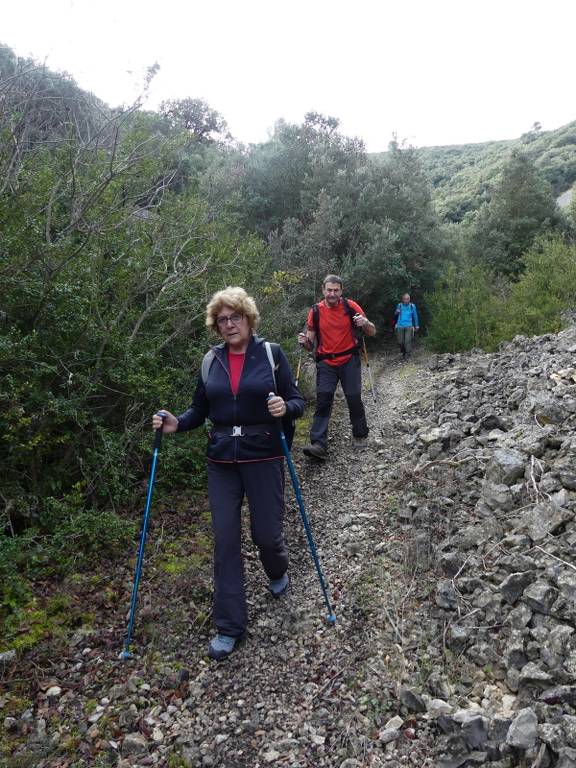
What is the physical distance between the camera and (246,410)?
12.2 ft

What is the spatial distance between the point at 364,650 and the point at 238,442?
1.73 metres

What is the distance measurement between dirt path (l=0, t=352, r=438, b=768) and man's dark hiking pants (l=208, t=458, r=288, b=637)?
32 centimetres

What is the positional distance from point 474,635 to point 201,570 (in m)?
2.38

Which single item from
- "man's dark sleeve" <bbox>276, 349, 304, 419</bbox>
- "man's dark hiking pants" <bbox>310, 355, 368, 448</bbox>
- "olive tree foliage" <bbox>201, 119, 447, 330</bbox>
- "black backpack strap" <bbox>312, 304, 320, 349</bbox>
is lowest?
"man's dark hiking pants" <bbox>310, 355, 368, 448</bbox>

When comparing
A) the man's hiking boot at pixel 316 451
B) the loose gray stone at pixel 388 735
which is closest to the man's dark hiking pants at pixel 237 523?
the loose gray stone at pixel 388 735

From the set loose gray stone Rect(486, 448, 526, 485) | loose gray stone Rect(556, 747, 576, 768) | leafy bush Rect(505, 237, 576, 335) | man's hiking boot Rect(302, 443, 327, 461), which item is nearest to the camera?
loose gray stone Rect(556, 747, 576, 768)

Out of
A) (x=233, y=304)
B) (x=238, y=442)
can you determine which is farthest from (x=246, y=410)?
(x=233, y=304)

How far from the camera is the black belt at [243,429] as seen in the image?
12.1 ft

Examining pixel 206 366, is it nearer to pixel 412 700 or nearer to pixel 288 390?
pixel 288 390

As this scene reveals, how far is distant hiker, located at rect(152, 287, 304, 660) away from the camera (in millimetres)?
3627

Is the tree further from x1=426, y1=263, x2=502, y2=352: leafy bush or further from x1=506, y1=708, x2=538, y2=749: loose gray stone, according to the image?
x1=506, y1=708, x2=538, y2=749: loose gray stone

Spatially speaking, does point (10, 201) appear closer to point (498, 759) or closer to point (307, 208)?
point (498, 759)

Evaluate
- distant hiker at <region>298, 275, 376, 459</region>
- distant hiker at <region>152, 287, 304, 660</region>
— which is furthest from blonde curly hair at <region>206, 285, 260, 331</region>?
distant hiker at <region>298, 275, 376, 459</region>

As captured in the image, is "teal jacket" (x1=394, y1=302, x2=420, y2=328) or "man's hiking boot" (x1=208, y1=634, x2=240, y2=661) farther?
"teal jacket" (x1=394, y1=302, x2=420, y2=328)
